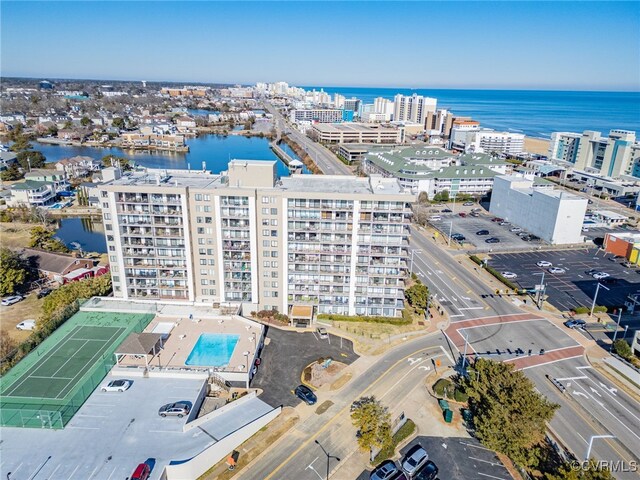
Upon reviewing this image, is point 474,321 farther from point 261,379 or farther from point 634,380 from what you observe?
point 261,379

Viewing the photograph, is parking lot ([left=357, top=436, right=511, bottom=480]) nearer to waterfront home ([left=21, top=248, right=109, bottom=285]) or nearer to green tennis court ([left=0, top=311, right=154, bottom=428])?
green tennis court ([left=0, top=311, right=154, bottom=428])

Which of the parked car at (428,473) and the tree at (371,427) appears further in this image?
the tree at (371,427)

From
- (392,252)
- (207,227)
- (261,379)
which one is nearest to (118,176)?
(207,227)

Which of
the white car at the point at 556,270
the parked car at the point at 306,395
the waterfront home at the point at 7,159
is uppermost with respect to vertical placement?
the waterfront home at the point at 7,159

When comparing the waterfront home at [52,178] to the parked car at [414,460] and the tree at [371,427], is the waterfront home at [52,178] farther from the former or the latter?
the parked car at [414,460]

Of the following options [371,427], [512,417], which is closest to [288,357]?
[371,427]

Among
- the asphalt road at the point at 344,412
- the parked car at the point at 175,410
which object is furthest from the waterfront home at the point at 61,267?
the asphalt road at the point at 344,412

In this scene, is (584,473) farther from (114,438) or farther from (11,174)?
(11,174)

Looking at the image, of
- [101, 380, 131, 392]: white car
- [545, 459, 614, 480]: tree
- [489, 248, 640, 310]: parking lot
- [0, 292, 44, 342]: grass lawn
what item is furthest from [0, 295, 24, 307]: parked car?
[489, 248, 640, 310]: parking lot
